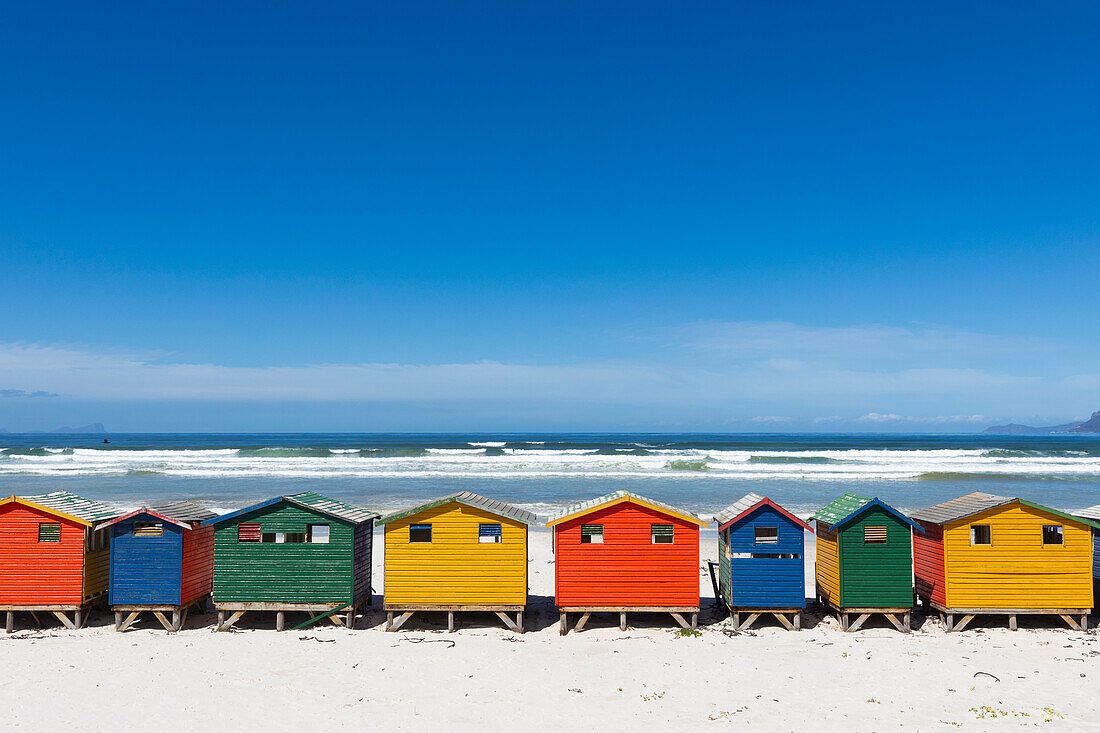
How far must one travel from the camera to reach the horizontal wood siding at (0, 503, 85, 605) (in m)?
14.9

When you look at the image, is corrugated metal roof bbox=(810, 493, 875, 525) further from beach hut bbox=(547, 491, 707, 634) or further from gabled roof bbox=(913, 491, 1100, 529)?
beach hut bbox=(547, 491, 707, 634)

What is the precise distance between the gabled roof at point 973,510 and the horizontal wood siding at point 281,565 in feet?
41.2

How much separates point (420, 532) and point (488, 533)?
4.77 feet

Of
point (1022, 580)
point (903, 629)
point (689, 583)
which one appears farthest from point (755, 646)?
point (1022, 580)

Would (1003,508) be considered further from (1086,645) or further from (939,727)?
(939,727)

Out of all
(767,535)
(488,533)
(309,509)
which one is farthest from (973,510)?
(309,509)

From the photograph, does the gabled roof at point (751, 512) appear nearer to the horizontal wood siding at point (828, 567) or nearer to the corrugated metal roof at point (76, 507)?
the horizontal wood siding at point (828, 567)

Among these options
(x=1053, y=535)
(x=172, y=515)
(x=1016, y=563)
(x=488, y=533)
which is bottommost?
(x=1016, y=563)

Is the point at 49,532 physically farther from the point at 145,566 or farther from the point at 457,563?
the point at 457,563

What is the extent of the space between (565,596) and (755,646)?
3.93m

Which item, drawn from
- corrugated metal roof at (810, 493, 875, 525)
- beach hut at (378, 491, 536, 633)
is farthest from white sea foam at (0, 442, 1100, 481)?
beach hut at (378, 491, 536, 633)

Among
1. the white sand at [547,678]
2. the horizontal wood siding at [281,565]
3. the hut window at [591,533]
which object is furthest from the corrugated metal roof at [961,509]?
the horizontal wood siding at [281,565]

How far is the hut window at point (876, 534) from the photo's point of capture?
14.8 m

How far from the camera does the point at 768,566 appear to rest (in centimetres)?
1498
